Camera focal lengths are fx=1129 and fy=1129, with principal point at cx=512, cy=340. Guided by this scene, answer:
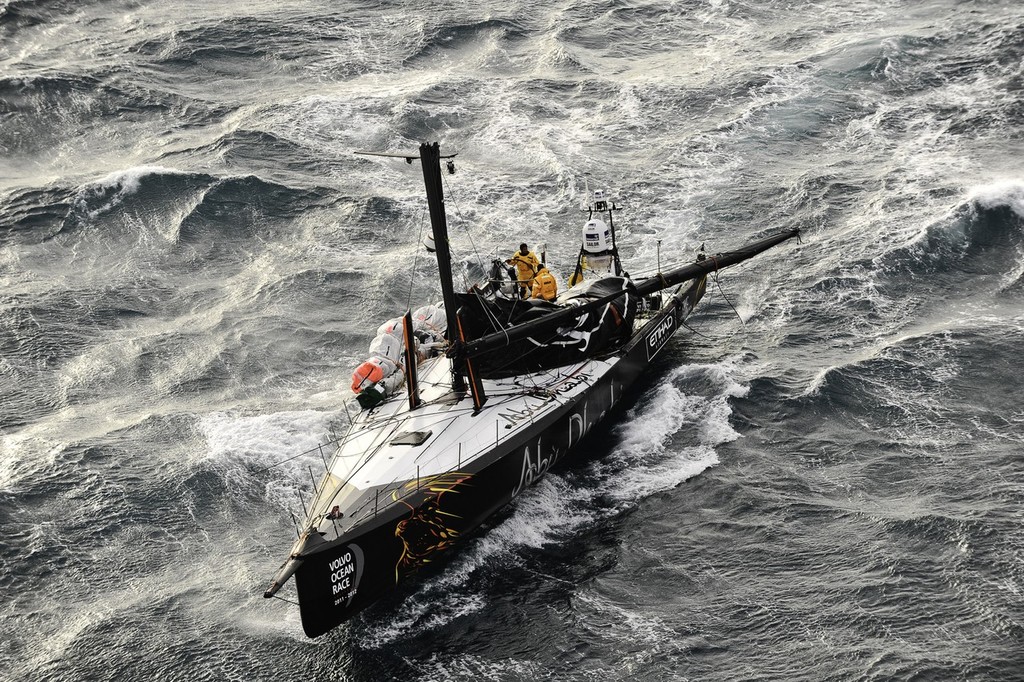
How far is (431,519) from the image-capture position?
24500mm

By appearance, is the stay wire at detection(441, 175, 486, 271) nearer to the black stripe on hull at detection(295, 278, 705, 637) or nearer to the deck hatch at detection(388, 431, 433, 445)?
the black stripe on hull at detection(295, 278, 705, 637)

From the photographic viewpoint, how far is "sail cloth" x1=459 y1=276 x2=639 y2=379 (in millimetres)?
28719

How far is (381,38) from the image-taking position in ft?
169

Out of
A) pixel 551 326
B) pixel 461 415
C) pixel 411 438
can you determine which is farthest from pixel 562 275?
pixel 411 438

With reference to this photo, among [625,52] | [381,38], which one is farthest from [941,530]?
[381,38]

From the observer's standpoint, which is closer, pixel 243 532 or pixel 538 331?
pixel 243 532

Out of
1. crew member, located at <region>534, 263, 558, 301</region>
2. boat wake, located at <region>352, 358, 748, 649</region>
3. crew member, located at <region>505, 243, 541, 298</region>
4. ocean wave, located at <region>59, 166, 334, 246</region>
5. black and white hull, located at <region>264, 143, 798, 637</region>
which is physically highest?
ocean wave, located at <region>59, 166, 334, 246</region>

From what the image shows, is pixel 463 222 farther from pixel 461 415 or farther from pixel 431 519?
pixel 431 519

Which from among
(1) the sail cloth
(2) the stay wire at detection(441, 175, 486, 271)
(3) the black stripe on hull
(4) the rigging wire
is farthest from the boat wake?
(4) the rigging wire

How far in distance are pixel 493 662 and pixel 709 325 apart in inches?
605

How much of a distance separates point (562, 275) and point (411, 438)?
37.6 feet

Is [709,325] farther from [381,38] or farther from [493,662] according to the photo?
[381,38]

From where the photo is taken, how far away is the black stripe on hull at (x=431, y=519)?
22469 mm

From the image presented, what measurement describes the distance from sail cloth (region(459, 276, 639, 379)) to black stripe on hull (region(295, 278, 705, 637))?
117 centimetres
